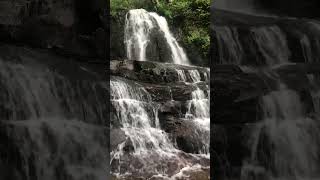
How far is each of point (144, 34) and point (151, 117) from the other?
115 cm

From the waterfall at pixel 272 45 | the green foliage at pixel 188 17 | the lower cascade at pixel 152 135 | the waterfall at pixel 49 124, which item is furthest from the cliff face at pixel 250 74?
the waterfall at pixel 49 124

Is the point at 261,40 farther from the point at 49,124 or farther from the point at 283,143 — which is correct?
the point at 49,124

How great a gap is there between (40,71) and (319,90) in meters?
3.06

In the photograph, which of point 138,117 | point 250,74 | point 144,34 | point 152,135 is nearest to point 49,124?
point 138,117

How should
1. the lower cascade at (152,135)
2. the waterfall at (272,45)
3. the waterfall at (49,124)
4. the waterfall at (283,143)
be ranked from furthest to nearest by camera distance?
the lower cascade at (152,135), the waterfall at (272,45), the waterfall at (283,143), the waterfall at (49,124)

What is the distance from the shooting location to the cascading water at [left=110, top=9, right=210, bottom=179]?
584cm

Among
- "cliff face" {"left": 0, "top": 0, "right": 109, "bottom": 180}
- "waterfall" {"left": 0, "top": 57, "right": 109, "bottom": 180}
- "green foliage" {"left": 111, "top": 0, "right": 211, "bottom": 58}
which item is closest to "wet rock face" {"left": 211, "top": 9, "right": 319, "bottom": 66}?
"green foliage" {"left": 111, "top": 0, "right": 211, "bottom": 58}

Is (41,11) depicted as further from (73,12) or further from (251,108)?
(251,108)

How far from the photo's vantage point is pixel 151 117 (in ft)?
20.1

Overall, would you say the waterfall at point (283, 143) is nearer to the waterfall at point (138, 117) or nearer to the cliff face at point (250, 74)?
the cliff face at point (250, 74)

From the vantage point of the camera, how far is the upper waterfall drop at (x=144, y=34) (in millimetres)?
6094

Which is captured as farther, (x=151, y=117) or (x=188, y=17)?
(x=188, y=17)

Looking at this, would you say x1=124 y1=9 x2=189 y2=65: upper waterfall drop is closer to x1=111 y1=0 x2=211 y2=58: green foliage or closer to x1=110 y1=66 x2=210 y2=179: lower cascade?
x1=111 y1=0 x2=211 y2=58: green foliage

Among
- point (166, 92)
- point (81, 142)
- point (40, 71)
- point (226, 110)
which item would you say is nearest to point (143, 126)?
point (166, 92)
